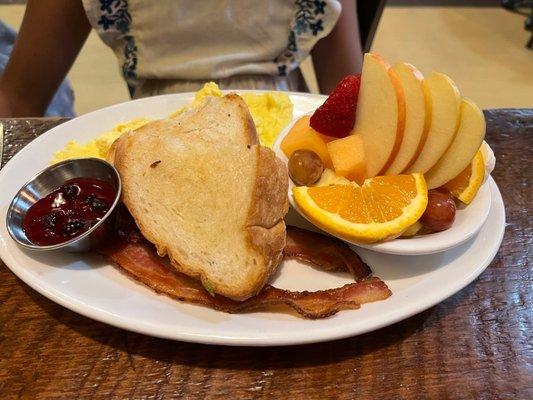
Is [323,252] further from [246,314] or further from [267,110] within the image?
[267,110]

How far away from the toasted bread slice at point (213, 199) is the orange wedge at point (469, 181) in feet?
1.67

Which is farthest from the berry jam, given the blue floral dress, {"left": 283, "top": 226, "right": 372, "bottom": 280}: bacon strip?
the blue floral dress

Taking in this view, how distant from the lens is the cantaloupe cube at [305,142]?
1609 millimetres

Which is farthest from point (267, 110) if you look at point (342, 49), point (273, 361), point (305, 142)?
point (273, 361)

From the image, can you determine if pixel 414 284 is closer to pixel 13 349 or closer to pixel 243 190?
pixel 243 190

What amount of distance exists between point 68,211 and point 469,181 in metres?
1.14

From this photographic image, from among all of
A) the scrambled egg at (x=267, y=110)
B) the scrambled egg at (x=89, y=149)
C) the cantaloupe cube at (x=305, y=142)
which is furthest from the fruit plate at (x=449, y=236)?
the scrambled egg at (x=89, y=149)

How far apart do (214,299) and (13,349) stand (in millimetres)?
480

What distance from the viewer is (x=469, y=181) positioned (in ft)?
5.06

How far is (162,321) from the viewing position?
1224 mm

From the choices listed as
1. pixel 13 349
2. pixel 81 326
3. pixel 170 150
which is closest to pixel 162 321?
pixel 81 326

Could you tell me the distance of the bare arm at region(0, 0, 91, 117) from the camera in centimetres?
217

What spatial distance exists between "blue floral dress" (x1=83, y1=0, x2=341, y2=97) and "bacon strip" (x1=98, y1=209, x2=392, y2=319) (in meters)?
1.03

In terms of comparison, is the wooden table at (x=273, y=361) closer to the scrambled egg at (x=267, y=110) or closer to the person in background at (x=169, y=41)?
the scrambled egg at (x=267, y=110)
